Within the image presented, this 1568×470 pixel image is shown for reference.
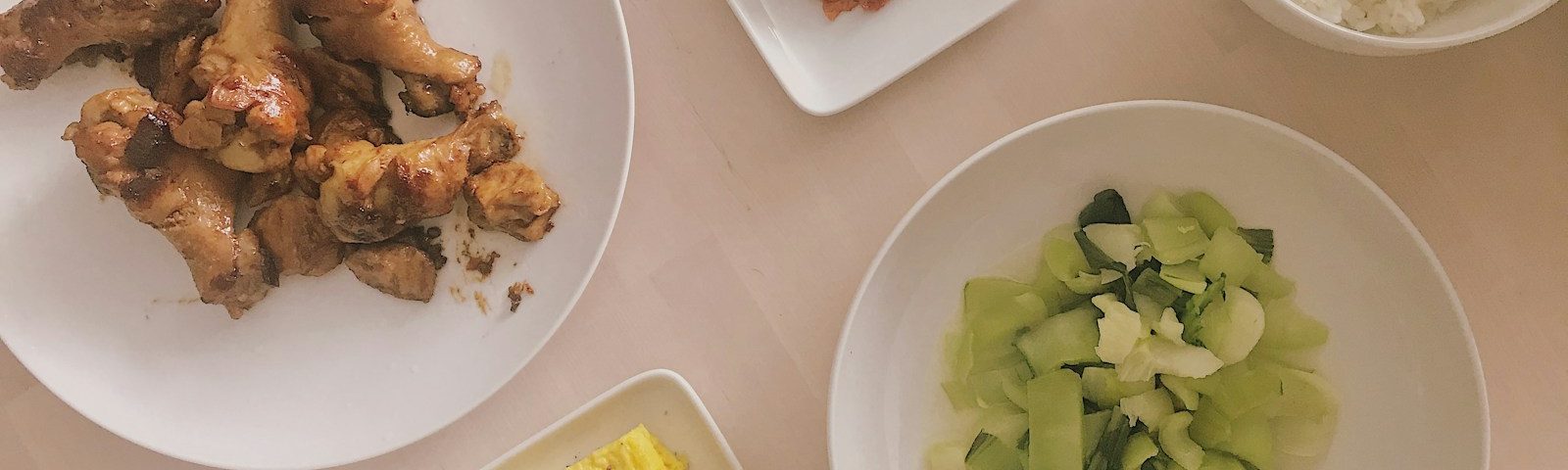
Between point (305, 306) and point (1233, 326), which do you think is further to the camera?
point (305, 306)

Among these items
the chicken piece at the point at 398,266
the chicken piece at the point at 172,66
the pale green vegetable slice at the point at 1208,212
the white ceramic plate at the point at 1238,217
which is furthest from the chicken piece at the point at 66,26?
the pale green vegetable slice at the point at 1208,212

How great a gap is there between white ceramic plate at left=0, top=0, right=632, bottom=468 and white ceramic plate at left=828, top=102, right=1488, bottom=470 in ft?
0.97

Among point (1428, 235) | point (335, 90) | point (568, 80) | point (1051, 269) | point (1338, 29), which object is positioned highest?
point (335, 90)

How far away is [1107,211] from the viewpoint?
0.87 metres

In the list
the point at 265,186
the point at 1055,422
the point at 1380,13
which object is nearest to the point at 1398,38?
the point at 1380,13

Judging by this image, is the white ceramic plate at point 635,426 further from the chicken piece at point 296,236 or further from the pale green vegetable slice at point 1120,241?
the pale green vegetable slice at point 1120,241

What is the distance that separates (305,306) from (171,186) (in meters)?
0.16

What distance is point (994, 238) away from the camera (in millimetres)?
897

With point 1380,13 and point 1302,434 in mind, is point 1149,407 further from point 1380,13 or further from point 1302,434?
point 1380,13

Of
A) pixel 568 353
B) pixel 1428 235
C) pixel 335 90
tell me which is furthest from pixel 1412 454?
pixel 335 90

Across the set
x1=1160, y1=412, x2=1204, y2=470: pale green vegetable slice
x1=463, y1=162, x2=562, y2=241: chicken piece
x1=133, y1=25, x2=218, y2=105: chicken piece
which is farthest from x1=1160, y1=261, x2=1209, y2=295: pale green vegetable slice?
x1=133, y1=25, x2=218, y2=105: chicken piece

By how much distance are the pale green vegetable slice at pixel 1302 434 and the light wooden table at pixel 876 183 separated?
0.19 m

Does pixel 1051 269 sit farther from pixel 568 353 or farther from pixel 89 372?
pixel 89 372

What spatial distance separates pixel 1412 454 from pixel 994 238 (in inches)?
17.0
